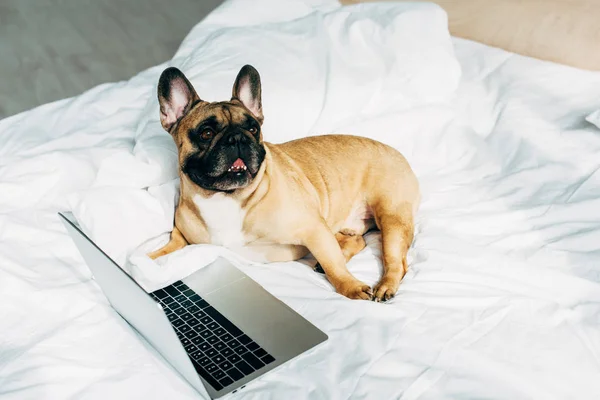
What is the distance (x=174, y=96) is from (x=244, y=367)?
0.71 metres

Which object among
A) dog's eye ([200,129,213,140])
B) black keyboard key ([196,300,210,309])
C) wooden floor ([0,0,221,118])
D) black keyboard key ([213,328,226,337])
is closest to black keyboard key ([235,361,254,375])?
black keyboard key ([213,328,226,337])

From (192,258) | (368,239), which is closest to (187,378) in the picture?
(192,258)

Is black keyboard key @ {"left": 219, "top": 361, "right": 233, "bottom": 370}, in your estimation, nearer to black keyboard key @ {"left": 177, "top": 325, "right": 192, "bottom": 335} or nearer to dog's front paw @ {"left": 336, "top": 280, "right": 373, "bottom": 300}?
black keyboard key @ {"left": 177, "top": 325, "right": 192, "bottom": 335}

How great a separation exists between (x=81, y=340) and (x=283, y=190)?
604mm

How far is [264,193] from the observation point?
1.75 m

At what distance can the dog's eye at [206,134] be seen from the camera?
1683 mm

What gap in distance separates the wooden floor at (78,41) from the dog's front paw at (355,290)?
280cm

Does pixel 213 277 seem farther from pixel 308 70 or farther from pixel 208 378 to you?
pixel 308 70

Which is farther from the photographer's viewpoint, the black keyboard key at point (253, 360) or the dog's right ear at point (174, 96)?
the dog's right ear at point (174, 96)

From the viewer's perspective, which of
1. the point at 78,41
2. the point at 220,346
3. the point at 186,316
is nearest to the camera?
the point at 220,346

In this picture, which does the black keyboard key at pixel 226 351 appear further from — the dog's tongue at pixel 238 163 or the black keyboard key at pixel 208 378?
the dog's tongue at pixel 238 163

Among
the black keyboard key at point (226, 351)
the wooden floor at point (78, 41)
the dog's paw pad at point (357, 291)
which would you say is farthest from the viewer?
the wooden floor at point (78, 41)

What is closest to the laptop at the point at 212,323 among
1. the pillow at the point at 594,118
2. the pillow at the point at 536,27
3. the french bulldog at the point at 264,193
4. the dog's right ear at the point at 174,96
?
the french bulldog at the point at 264,193

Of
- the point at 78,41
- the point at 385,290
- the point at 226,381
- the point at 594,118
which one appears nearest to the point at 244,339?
the point at 226,381
